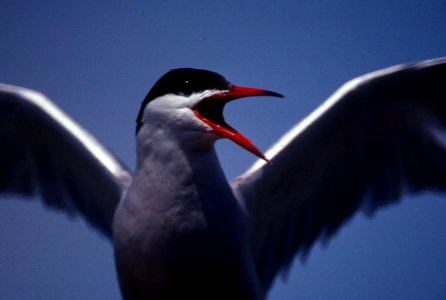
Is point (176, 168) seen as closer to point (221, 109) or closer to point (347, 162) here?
point (221, 109)

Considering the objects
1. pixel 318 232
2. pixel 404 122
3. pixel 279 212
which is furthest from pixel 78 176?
pixel 404 122

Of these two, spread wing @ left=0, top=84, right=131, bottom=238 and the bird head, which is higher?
the bird head

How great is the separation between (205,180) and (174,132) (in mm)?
172

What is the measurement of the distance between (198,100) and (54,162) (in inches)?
40.9

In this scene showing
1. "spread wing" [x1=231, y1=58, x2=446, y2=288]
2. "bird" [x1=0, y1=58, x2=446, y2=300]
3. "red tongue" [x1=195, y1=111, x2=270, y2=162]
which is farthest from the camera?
"spread wing" [x1=231, y1=58, x2=446, y2=288]

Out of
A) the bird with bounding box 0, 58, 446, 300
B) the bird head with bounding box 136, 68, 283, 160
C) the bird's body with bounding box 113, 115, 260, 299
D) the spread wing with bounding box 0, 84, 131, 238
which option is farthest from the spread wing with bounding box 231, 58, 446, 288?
the spread wing with bounding box 0, 84, 131, 238

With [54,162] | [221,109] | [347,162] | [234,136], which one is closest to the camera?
[234,136]

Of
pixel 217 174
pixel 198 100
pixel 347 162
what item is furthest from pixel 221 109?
pixel 347 162

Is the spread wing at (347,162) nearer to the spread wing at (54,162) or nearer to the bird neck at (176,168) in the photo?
the bird neck at (176,168)

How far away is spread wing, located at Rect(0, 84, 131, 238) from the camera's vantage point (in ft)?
6.75

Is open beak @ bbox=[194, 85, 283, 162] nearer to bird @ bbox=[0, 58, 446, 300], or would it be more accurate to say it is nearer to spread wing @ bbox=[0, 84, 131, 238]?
bird @ bbox=[0, 58, 446, 300]

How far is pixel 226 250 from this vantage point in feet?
5.01

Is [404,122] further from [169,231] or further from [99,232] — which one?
[99,232]

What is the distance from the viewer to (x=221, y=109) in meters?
1.51
